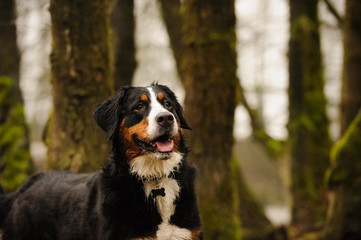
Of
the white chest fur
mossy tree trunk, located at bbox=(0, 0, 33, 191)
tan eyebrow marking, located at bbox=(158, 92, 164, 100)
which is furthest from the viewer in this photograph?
mossy tree trunk, located at bbox=(0, 0, 33, 191)

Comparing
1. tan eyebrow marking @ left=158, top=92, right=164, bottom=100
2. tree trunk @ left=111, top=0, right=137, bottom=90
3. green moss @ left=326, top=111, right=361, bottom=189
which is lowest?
green moss @ left=326, top=111, right=361, bottom=189

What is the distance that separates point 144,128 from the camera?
3.87 m

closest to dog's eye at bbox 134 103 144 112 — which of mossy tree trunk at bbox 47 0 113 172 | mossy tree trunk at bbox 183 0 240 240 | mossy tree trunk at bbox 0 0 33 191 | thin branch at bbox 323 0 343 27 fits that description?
mossy tree trunk at bbox 47 0 113 172

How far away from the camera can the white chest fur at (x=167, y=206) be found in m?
3.62

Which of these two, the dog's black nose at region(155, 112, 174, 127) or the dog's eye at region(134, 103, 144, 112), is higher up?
the dog's eye at region(134, 103, 144, 112)

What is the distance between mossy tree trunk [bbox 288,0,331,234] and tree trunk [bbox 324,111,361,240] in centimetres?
447

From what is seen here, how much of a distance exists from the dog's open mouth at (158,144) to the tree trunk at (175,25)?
6.91 metres

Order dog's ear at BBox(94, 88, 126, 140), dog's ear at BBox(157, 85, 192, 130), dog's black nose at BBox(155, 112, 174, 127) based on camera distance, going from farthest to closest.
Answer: dog's ear at BBox(157, 85, 192, 130) → dog's ear at BBox(94, 88, 126, 140) → dog's black nose at BBox(155, 112, 174, 127)

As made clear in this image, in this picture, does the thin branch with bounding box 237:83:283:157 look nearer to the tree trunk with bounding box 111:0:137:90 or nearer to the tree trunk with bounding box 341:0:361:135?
the tree trunk with bounding box 341:0:361:135

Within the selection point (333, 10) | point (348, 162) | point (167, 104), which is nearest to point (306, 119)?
point (333, 10)

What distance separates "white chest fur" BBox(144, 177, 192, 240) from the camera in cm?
362

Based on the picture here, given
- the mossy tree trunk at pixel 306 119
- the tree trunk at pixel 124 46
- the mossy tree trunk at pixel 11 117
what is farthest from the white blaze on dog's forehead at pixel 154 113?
the mossy tree trunk at pixel 306 119

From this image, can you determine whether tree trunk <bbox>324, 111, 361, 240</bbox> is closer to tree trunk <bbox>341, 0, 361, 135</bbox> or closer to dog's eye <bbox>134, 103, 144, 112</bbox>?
tree trunk <bbox>341, 0, 361, 135</bbox>

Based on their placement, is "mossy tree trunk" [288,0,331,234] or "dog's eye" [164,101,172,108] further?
"mossy tree trunk" [288,0,331,234]
